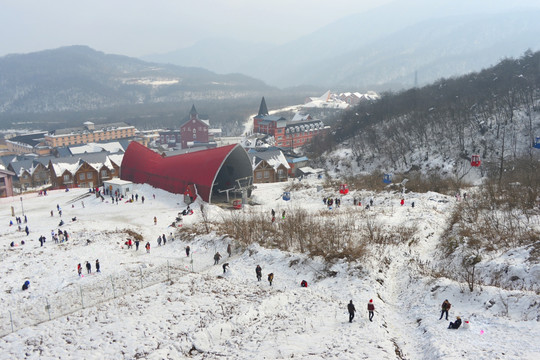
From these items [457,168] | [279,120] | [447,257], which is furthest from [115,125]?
[447,257]

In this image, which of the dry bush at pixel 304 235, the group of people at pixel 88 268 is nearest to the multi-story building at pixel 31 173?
the dry bush at pixel 304 235

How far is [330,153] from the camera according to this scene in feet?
244

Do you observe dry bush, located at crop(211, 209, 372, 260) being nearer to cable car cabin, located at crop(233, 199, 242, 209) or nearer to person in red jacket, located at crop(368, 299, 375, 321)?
person in red jacket, located at crop(368, 299, 375, 321)

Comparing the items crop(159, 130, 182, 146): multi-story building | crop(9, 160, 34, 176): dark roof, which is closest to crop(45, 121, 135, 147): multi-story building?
crop(159, 130, 182, 146): multi-story building

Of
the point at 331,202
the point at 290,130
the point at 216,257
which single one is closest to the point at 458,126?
the point at 331,202

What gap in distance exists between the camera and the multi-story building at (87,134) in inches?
4631

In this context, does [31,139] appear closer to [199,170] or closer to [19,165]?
[19,165]

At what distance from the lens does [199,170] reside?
46.0m

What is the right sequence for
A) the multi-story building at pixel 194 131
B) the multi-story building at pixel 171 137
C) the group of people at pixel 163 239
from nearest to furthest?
the group of people at pixel 163 239 → the multi-story building at pixel 194 131 → the multi-story building at pixel 171 137

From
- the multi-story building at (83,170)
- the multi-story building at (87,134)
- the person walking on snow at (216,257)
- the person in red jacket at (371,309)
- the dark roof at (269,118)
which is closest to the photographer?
the person in red jacket at (371,309)

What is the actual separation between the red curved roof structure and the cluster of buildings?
6.42ft

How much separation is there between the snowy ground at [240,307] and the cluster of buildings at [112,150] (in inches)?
997

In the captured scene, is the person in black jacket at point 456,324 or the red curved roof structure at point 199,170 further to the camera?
the red curved roof structure at point 199,170

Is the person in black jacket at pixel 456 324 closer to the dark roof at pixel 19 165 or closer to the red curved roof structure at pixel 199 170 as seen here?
the red curved roof structure at pixel 199 170
